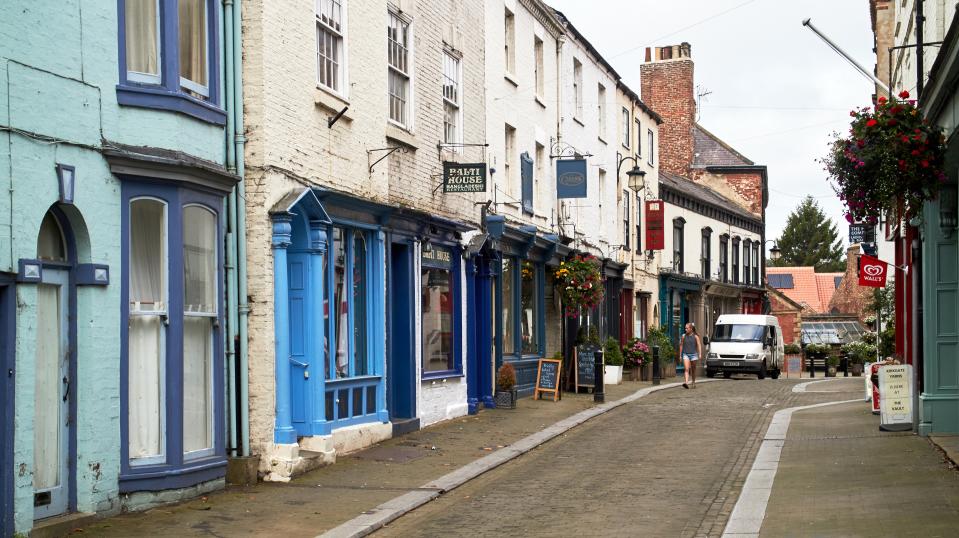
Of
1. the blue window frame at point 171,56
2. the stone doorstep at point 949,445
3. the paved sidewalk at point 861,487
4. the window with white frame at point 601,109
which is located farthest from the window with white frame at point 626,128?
the blue window frame at point 171,56

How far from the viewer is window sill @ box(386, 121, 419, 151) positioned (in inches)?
683

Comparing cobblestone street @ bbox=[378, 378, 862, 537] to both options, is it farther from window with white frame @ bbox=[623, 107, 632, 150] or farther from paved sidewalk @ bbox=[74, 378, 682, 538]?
window with white frame @ bbox=[623, 107, 632, 150]

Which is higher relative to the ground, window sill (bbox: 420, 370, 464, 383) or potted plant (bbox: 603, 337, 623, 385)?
window sill (bbox: 420, 370, 464, 383)

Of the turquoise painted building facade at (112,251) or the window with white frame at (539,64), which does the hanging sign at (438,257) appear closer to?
the turquoise painted building facade at (112,251)

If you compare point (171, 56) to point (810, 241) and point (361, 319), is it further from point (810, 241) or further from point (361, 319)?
point (810, 241)

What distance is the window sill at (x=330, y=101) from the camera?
14.8 metres

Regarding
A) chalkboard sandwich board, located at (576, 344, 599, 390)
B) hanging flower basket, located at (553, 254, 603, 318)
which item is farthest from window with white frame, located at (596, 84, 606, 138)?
chalkboard sandwich board, located at (576, 344, 599, 390)

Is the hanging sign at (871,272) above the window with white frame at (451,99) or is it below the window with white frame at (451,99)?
below

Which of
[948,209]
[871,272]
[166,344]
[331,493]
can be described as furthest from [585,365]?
[166,344]

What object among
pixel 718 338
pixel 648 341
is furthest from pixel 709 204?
pixel 648 341

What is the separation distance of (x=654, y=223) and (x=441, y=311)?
62.1 ft

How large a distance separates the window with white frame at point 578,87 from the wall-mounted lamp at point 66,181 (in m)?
20.9

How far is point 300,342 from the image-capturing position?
1436cm

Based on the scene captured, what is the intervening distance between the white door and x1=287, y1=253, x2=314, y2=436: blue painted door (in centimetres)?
408
